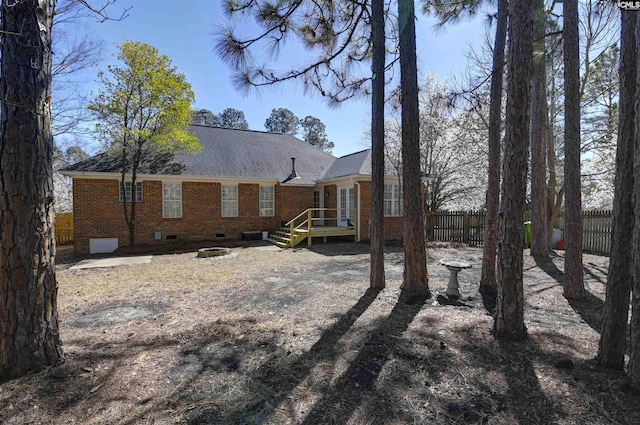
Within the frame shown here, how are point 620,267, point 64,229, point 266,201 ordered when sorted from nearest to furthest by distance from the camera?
point 620,267
point 64,229
point 266,201

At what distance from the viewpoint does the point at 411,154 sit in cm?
521

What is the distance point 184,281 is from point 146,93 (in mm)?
7400

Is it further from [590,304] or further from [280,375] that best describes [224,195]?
[590,304]

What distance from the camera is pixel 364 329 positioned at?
3912 millimetres

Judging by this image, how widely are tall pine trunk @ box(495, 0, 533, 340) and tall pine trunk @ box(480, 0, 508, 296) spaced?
6.67 ft

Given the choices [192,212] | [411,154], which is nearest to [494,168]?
[411,154]

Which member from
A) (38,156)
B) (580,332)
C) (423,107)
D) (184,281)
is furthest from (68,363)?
(423,107)

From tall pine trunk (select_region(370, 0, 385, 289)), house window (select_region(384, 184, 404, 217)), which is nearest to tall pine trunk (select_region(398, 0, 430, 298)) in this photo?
tall pine trunk (select_region(370, 0, 385, 289))

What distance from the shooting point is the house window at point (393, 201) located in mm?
13391

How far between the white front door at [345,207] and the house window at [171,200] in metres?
6.84

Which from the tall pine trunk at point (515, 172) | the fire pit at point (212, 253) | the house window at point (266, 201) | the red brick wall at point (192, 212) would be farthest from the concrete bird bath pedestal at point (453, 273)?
the house window at point (266, 201)

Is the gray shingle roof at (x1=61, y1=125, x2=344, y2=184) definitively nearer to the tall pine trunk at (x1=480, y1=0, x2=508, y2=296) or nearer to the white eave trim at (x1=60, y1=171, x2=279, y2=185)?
the white eave trim at (x1=60, y1=171, x2=279, y2=185)

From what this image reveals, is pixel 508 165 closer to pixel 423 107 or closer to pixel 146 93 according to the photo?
pixel 146 93

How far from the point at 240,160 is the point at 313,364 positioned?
12822 millimetres
